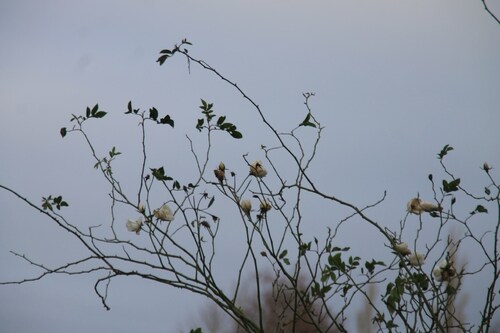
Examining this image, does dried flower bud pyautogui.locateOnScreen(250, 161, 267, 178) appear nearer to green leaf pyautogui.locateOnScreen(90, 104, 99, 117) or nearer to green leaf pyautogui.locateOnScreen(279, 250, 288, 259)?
green leaf pyautogui.locateOnScreen(279, 250, 288, 259)

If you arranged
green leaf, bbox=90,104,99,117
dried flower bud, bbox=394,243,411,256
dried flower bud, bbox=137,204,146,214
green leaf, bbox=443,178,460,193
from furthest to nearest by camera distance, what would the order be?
1. green leaf, bbox=90,104,99,117
2. dried flower bud, bbox=137,204,146,214
3. green leaf, bbox=443,178,460,193
4. dried flower bud, bbox=394,243,411,256

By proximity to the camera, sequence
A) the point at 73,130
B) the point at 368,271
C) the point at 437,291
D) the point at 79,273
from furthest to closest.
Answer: the point at 73,130 → the point at 368,271 → the point at 79,273 → the point at 437,291

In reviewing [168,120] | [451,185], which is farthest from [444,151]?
[168,120]

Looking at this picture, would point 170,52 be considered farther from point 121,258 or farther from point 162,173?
point 121,258

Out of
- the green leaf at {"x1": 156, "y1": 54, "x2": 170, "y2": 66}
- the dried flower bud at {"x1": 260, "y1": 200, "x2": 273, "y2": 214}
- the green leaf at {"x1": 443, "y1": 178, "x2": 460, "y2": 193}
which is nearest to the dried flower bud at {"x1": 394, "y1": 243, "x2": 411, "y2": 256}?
A: the green leaf at {"x1": 443, "y1": 178, "x2": 460, "y2": 193}

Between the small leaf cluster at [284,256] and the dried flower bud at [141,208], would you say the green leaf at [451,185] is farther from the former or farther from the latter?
the dried flower bud at [141,208]

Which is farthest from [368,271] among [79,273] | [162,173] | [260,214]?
[79,273]

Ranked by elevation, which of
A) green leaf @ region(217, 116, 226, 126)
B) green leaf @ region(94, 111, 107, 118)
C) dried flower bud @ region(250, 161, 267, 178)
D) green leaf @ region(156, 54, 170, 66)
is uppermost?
Result: green leaf @ region(156, 54, 170, 66)

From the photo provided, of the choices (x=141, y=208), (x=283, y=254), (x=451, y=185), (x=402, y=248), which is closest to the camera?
(x=402, y=248)

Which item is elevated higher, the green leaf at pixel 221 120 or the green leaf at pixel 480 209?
the green leaf at pixel 221 120

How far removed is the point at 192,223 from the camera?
1834 mm

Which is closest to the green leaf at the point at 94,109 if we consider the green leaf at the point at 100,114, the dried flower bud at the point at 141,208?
the green leaf at the point at 100,114

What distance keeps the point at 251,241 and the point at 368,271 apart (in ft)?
1.16

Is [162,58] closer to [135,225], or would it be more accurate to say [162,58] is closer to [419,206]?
[135,225]
